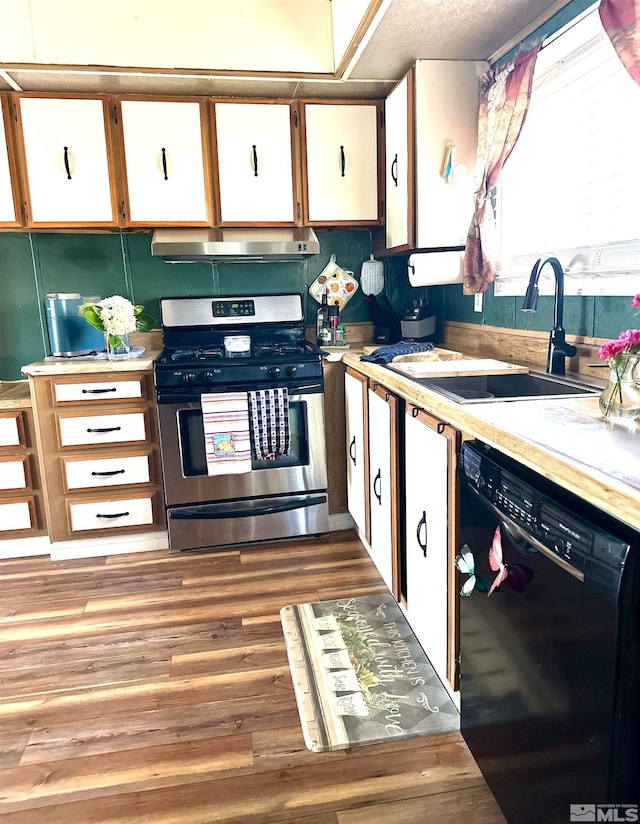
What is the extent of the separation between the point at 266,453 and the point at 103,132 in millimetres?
1681

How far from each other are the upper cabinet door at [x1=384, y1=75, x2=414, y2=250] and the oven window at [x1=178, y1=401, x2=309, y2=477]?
0.95m

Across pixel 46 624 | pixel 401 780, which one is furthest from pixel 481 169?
pixel 46 624

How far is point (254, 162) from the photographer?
114 inches

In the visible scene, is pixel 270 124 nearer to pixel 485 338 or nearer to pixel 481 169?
pixel 481 169

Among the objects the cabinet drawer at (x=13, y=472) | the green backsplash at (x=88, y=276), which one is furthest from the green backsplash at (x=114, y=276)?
the cabinet drawer at (x=13, y=472)

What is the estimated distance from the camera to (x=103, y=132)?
2.78 meters

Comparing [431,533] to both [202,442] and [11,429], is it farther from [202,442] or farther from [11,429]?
[11,429]

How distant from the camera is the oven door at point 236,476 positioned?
2750 millimetres

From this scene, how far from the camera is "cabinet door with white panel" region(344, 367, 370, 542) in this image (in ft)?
8.23

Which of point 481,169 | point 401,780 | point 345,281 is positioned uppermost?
point 481,169

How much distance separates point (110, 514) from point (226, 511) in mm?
554

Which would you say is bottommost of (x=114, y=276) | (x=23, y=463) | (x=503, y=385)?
(x=23, y=463)

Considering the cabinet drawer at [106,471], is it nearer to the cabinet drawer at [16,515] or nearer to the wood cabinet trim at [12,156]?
the cabinet drawer at [16,515]

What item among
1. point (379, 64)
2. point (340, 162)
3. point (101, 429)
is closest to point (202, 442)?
point (101, 429)
